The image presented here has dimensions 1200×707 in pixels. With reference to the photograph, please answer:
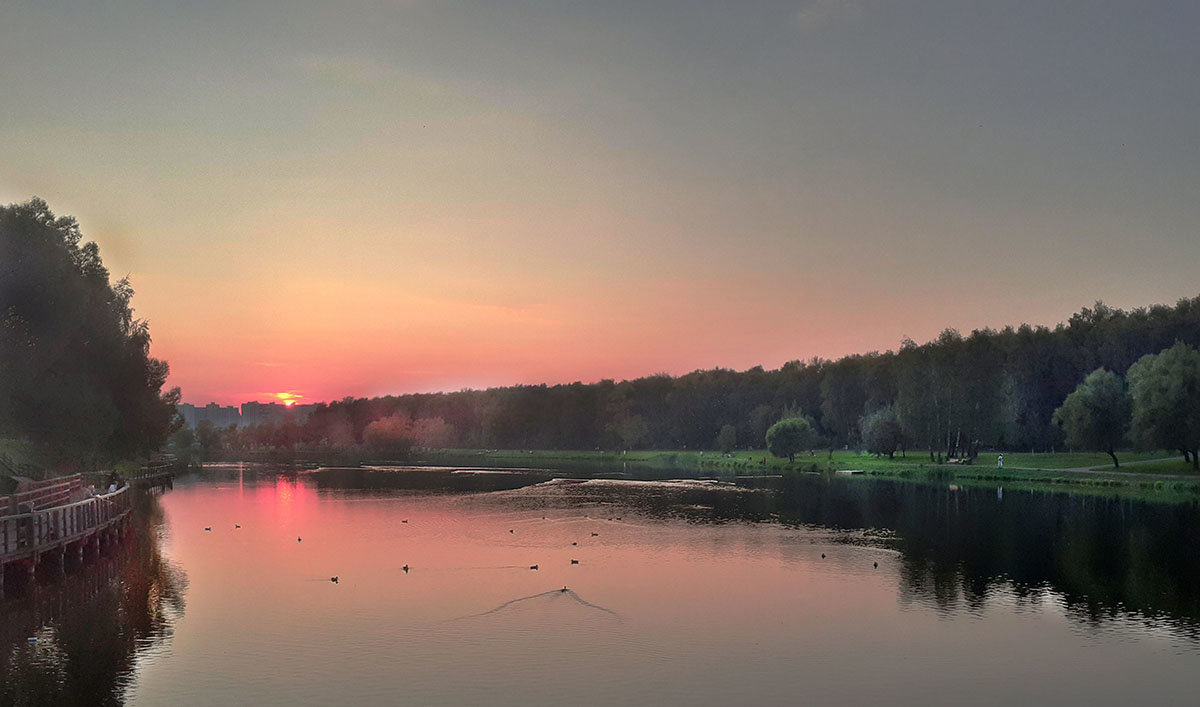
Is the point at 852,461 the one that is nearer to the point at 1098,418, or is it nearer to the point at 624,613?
the point at 1098,418

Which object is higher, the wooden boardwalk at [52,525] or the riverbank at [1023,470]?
the wooden boardwalk at [52,525]

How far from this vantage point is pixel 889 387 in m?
168

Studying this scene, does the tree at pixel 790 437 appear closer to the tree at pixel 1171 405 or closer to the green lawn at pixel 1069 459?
the green lawn at pixel 1069 459

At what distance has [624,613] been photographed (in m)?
37.8

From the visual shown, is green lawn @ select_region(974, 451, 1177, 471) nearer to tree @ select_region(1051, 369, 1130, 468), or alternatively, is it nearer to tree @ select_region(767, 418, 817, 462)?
tree @ select_region(1051, 369, 1130, 468)

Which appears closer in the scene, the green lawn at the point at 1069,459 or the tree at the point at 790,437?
the green lawn at the point at 1069,459

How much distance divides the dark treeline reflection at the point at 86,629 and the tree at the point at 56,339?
75.4 feet

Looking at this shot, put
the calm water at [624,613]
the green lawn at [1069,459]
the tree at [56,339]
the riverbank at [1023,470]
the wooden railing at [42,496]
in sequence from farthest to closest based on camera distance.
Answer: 1. the green lawn at [1069,459]
2. the riverbank at [1023,470]
3. the tree at [56,339]
4. the wooden railing at [42,496]
5. the calm water at [624,613]

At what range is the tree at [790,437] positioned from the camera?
15075 cm

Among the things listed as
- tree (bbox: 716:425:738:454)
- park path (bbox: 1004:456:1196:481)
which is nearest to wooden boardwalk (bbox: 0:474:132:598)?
park path (bbox: 1004:456:1196:481)

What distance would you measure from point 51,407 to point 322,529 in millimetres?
22762

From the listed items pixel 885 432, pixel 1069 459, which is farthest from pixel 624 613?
pixel 885 432

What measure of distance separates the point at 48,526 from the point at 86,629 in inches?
494

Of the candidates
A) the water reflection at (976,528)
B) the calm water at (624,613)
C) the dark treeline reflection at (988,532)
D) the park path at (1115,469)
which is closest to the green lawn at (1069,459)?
the park path at (1115,469)
